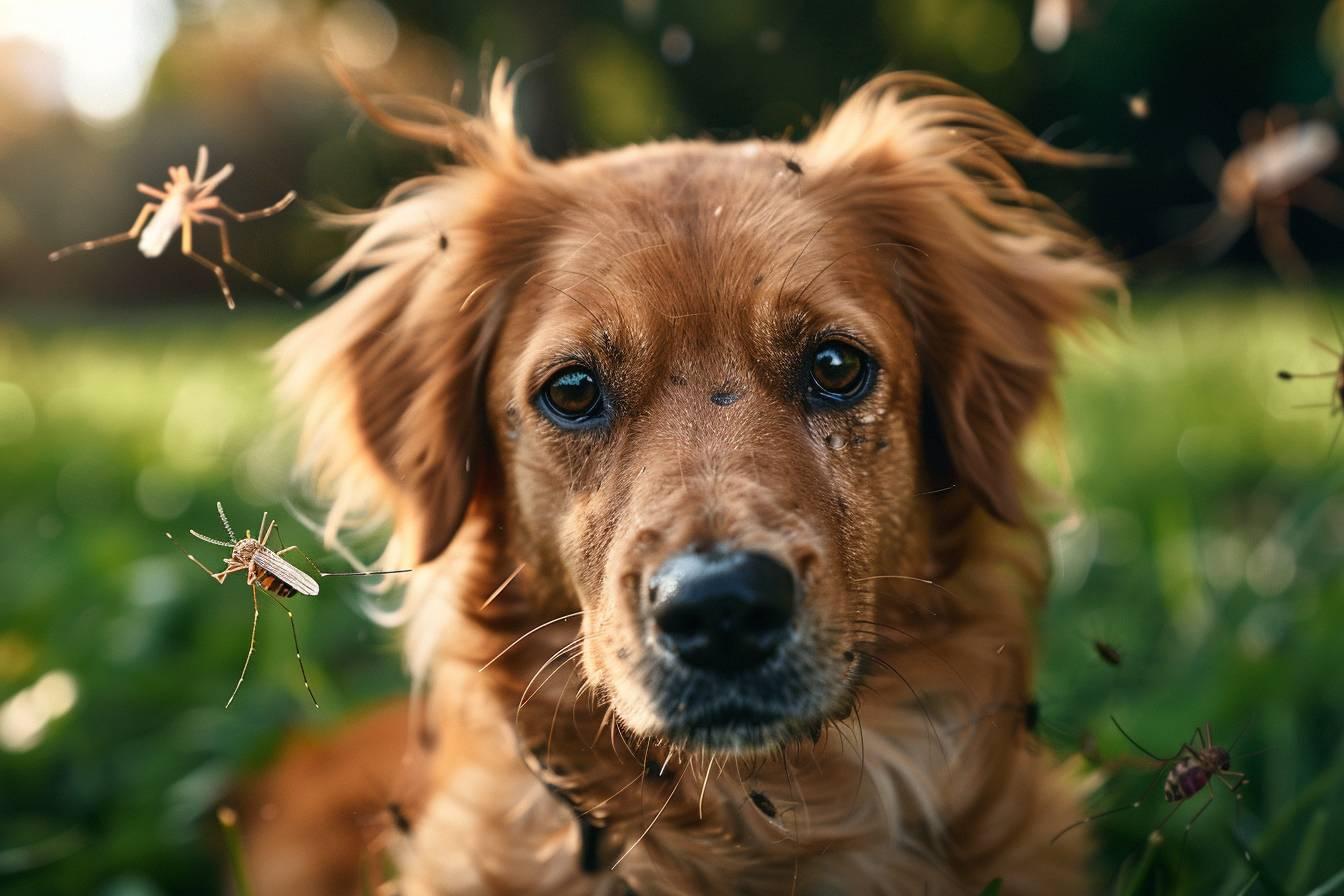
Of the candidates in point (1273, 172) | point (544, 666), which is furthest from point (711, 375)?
point (1273, 172)

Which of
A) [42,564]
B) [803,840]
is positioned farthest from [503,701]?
[42,564]

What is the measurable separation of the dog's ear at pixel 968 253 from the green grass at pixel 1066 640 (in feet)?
1.09

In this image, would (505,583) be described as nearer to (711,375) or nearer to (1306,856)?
(711,375)

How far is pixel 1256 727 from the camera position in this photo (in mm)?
3129

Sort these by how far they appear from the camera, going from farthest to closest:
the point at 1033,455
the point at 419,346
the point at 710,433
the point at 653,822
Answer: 1. the point at 1033,455
2. the point at 419,346
3. the point at 653,822
4. the point at 710,433

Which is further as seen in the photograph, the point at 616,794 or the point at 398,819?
the point at 398,819

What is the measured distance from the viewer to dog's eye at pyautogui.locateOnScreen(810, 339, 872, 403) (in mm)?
2436

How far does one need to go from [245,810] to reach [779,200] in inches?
92.0

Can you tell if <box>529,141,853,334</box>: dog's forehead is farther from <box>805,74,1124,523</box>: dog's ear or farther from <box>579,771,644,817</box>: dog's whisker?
<box>579,771,644,817</box>: dog's whisker

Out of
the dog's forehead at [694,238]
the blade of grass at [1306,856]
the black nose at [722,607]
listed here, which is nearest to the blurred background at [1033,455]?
the blade of grass at [1306,856]

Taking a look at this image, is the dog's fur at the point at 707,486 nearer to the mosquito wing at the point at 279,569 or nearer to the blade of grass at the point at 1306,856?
the blade of grass at the point at 1306,856

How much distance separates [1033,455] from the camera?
209 inches

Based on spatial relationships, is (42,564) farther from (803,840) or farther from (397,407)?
(803,840)

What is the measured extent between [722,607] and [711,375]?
2.05 feet
